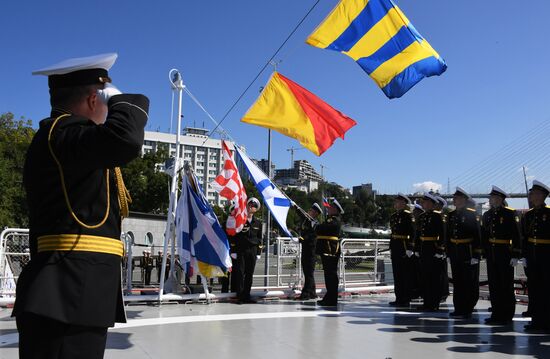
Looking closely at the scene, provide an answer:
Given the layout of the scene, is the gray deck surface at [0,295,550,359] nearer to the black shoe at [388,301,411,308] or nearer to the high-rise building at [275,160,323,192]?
the black shoe at [388,301,411,308]

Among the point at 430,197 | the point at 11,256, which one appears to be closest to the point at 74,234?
A: the point at 11,256

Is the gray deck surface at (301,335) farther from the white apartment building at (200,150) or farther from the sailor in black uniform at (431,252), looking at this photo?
the white apartment building at (200,150)

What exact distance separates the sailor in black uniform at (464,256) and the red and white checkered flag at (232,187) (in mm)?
4002

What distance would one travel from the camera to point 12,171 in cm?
3072

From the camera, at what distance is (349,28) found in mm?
8438

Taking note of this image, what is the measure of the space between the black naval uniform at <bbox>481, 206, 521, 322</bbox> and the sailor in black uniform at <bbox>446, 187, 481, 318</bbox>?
18.2 inches

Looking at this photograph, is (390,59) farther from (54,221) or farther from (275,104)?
(54,221)

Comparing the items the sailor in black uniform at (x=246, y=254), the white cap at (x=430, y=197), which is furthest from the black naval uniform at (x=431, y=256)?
the sailor in black uniform at (x=246, y=254)

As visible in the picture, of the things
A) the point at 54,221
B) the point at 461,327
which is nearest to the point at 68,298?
the point at 54,221

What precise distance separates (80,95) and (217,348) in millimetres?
4055

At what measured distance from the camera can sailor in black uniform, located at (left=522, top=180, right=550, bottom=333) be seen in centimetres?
747

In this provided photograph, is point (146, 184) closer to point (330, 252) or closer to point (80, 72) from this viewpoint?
point (330, 252)

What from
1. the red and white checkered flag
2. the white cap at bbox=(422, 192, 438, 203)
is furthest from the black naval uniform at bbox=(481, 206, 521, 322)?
the red and white checkered flag

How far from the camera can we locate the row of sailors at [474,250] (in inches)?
304
